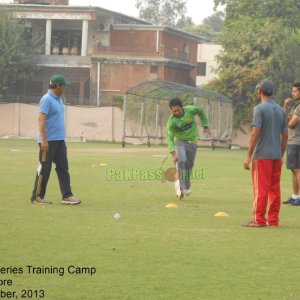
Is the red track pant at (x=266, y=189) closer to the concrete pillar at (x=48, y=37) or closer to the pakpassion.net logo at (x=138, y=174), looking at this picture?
the pakpassion.net logo at (x=138, y=174)

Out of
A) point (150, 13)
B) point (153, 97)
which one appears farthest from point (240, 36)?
point (150, 13)

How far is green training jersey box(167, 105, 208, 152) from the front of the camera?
15.9 meters

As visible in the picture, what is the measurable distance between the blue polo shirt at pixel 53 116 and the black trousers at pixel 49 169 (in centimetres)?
12

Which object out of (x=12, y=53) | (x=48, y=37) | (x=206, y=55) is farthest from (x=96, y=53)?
(x=206, y=55)

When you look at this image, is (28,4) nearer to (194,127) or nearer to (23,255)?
(194,127)

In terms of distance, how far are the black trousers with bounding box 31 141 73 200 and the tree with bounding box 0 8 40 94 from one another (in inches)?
1836

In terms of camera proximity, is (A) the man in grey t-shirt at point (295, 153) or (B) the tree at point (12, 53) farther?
(B) the tree at point (12, 53)

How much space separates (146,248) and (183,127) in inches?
254

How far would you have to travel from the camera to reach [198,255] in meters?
9.45

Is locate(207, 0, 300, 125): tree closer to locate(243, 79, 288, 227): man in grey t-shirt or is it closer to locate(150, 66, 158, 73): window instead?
locate(150, 66, 158, 73): window

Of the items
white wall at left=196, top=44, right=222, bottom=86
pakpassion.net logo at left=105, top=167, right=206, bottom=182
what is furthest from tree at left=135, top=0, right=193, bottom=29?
pakpassion.net logo at left=105, top=167, right=206, bottom=182

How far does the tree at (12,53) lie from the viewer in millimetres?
60844

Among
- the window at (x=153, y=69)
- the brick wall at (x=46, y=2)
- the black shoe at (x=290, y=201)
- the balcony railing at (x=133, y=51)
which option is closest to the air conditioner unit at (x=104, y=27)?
the balcony railing at (x=133, y=51)

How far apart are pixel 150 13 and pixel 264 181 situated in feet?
346
